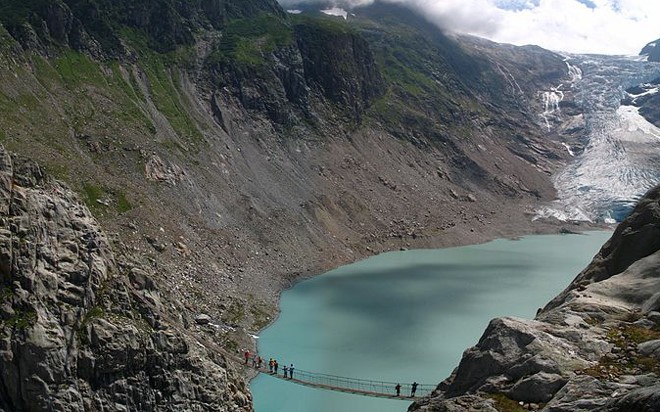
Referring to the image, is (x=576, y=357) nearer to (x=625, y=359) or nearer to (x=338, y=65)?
(x=625, y=359)

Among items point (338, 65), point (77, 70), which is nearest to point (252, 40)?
point (338, 65)

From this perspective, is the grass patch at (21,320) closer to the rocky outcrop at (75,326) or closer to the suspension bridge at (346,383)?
the rocky outcrop at (75,326)

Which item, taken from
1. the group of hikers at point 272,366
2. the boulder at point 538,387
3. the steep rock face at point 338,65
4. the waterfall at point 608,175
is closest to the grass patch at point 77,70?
the steep rock face at point 338,65

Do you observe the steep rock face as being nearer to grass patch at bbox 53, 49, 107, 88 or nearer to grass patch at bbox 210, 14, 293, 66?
grass patch at bbox 210, 14, 293, 66

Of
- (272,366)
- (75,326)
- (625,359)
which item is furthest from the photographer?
(272,366)

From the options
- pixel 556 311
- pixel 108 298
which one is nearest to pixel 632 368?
pixel 556 311

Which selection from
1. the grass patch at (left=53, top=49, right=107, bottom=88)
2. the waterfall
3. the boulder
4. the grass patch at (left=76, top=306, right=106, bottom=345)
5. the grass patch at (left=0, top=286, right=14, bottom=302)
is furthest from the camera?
the waterfall

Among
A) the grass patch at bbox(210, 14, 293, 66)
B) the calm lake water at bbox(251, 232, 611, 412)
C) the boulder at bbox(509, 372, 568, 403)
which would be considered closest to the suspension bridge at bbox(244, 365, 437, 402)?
the calm lake water at bbox(251, 232, 611, 412)
